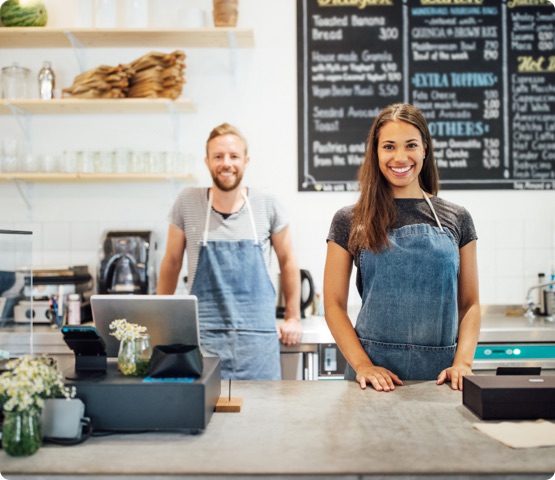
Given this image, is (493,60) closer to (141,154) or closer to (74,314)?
(141,154)

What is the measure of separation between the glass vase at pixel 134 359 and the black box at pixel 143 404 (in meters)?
0.09

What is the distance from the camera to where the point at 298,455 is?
131cm

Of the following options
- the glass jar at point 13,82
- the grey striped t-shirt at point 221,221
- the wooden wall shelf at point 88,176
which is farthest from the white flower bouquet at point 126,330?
the glass jar at point 13,82

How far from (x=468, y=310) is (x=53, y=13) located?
2986 mm

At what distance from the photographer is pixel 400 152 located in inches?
77.5

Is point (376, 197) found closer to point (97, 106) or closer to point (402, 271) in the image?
point (402, 271)

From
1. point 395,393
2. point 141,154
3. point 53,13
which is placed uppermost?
point 53,13

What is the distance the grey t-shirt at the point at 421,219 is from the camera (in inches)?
80.4

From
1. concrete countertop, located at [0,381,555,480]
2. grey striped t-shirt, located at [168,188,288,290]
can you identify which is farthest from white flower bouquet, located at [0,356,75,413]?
grey striped t-shirt, located at [168,188,288,290]

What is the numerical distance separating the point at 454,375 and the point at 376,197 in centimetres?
59

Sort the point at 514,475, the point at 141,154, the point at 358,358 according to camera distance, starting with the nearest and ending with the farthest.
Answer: the point at 514,475 < the point at 358,358 < the point at 141,154

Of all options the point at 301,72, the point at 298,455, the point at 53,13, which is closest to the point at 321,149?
the point at 301,72

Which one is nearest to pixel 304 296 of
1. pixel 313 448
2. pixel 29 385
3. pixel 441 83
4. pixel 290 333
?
pixel 290 333

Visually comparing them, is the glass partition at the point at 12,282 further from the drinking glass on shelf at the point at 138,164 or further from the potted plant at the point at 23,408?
the drinking glass on shelf at the point at 138,164
